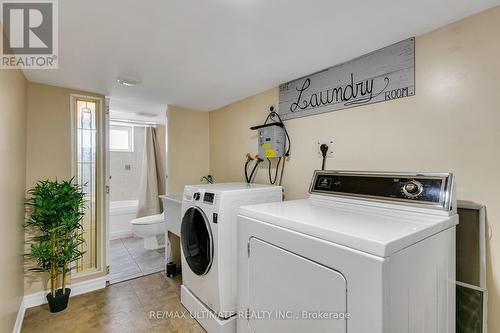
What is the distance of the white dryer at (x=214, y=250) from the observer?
5.44 feet

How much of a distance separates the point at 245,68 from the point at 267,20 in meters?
0.63

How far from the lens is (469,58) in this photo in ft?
3.97

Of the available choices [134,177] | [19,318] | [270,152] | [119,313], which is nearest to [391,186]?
[270,152]

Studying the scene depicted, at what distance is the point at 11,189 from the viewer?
1583 millimetres

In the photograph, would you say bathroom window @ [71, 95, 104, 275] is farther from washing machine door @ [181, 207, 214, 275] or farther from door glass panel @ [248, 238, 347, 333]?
door glass panel @ [248, 238, 347, 333]

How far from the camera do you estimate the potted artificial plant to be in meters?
1.94

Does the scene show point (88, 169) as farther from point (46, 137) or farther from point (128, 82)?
point (128, 82)

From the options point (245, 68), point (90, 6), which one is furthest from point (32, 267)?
point (245, 68)

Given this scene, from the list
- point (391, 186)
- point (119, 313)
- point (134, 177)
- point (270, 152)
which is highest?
point (270, 152)

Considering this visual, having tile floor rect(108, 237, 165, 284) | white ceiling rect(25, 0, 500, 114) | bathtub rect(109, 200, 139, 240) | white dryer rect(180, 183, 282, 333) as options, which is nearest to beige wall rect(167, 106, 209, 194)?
white ceiling rect(25, 0, 500, 114)

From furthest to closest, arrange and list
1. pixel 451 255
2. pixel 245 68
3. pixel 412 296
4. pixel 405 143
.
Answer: pixel 245 68 < pixel 405 143 < pixel 451 255 < pixel 412 296

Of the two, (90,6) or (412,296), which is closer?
(412,296)

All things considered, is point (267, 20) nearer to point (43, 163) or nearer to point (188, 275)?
point (188, 275)

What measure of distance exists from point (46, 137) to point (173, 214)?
1408mm
